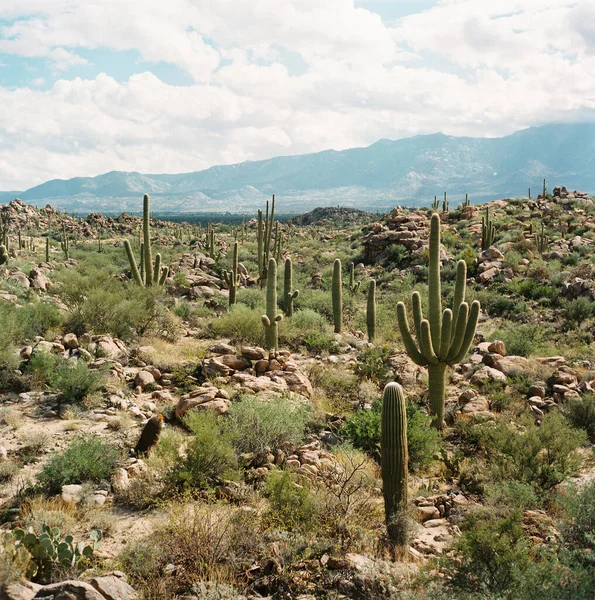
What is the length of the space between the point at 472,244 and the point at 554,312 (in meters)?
11.7

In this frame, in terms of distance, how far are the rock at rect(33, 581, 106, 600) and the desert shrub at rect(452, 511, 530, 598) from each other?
3006 mm

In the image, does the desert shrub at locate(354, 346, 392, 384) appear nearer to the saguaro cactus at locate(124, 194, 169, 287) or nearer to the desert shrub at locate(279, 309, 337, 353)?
the desert shrub at locate(279, 309, 337, 353)

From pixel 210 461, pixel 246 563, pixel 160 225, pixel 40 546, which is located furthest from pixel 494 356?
pixel 160 225

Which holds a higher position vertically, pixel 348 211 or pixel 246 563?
pixel 348 211

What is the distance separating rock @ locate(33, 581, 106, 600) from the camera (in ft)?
13.0

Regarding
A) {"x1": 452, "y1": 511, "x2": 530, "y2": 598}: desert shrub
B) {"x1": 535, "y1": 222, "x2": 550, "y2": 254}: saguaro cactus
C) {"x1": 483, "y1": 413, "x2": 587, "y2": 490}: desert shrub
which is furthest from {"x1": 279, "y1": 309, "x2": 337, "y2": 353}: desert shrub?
{"x1": 535, "y1": 222, "x2": 550, "y2": 254}: saguaro cactus

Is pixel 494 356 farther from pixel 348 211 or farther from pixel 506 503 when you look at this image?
pixel 348 211

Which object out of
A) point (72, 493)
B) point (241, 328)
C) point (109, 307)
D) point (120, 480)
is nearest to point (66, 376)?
point (120, 480)

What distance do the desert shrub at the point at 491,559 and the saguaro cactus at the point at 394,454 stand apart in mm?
1263

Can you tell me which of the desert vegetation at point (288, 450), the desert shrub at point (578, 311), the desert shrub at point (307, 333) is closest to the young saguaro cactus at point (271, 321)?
the desert vegetation at point (288, 450)

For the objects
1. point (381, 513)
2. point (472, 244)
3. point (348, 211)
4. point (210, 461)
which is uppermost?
point (348, 211)

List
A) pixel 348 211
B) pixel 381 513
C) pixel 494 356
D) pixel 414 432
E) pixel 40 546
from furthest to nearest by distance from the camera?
pixel 348 211, pixel 494 356, pixel 414 432, pixel 381 513, pixel 40 546

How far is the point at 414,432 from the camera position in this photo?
27.5 ft

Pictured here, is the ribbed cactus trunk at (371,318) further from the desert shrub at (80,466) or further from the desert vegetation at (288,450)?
the desert shrub at (80,466)
